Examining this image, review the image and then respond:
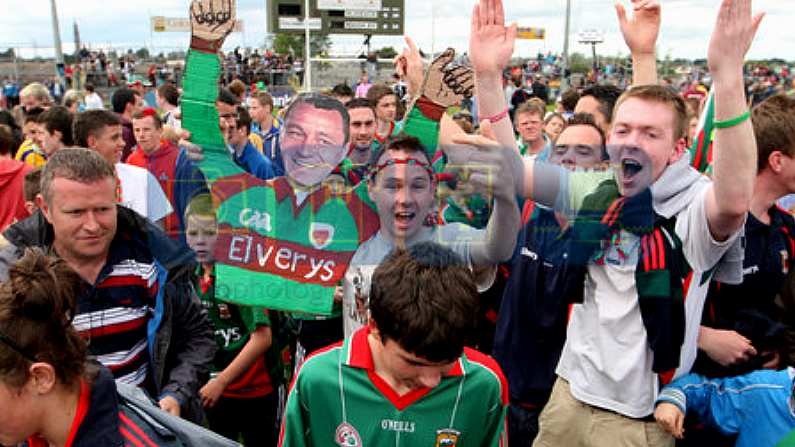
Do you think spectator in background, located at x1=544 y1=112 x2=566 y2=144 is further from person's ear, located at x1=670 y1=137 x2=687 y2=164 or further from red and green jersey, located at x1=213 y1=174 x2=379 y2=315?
red and green jersey, located at x1=213 y1=174 x2=379 y2=315

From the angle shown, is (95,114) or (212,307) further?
(95,114)

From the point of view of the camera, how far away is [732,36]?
156 cm

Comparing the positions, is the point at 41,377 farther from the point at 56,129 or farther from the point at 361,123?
the point at 56,129

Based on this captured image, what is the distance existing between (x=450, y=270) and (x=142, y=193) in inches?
93.0

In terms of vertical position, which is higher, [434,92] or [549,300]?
[434,92]

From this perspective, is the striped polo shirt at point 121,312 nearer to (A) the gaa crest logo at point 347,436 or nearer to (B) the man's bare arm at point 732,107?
(A) the gaa crest logo at point 347,436

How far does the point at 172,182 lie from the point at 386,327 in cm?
132

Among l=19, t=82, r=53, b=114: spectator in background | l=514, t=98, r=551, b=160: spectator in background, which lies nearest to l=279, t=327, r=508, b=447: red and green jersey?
l=514, t=98, r=551, b=160: spectator in background

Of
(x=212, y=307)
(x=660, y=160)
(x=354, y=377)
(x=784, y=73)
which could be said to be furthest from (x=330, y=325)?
(x=784, y=73)

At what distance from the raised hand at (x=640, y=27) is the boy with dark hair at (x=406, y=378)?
115 centimetres

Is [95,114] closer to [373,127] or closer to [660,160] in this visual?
[373,127]

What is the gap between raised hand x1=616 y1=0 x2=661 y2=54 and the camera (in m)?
2.25

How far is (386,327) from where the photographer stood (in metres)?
1.59

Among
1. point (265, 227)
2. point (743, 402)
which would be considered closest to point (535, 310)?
point (743, 402)
